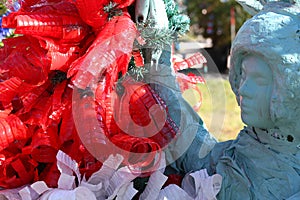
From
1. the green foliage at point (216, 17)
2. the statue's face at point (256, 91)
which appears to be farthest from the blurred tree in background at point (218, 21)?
the statue's face at point (256, 91)

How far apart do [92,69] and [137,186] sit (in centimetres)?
23

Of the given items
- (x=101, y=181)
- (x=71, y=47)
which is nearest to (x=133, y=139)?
(x=101, y=181)

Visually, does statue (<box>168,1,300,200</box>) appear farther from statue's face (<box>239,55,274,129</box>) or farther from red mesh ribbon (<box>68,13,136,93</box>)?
red mesh ribbon (<box>68,13,136,93</box>)

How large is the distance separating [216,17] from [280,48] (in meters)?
4.79

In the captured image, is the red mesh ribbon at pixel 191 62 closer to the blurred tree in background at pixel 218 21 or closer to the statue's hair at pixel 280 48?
the statue's hair at pixel 280 48

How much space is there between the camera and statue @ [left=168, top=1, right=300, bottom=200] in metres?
0.69

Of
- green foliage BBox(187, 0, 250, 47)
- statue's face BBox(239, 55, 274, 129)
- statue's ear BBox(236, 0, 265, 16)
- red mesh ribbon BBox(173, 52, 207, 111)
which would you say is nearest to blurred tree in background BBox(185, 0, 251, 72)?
green foliage BBox(187, 0, 250, 47)

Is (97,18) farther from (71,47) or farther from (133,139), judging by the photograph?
(133,139)

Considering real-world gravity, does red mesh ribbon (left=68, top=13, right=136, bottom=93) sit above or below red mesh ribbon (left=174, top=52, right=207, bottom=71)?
above

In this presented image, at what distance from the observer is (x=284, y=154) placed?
0.77 meters

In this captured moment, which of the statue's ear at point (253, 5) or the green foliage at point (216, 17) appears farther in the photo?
the green foliage at point (216, 17)

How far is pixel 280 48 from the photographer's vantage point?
0.69m

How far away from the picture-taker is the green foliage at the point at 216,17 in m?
5.14

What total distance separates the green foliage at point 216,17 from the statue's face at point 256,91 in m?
4.41
